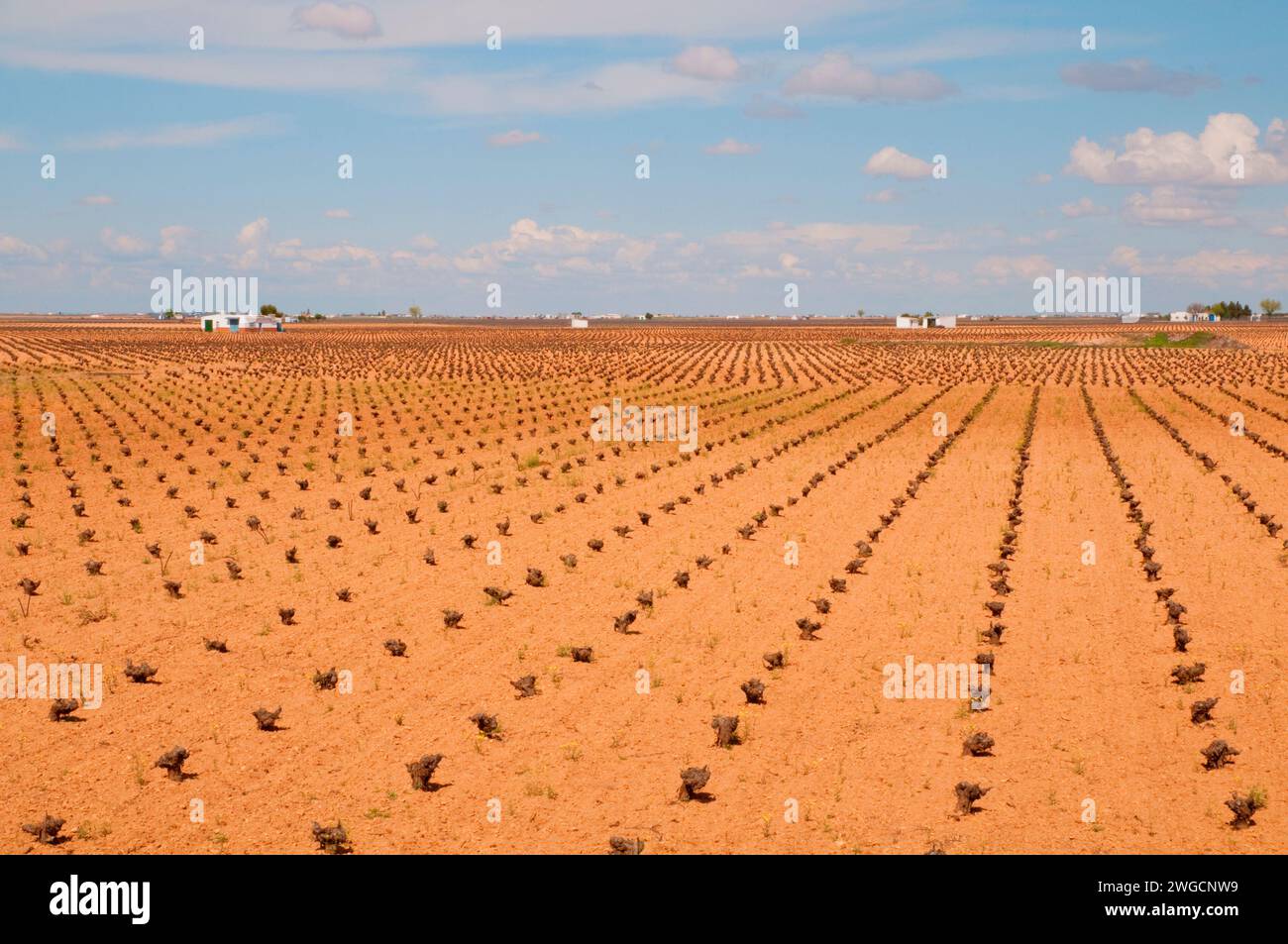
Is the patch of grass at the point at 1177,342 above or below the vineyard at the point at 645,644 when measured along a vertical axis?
above

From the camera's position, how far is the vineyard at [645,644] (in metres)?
10.7

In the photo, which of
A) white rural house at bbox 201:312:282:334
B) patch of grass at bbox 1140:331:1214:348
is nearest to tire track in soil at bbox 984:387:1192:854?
patch of grass at bbox 1140:331:1214:348

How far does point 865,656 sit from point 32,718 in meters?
10.4

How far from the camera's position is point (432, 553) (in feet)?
68.9

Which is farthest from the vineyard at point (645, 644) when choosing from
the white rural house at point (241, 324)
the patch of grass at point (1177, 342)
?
the white rural house at point (241, 324)

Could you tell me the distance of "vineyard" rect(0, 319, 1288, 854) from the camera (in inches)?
421

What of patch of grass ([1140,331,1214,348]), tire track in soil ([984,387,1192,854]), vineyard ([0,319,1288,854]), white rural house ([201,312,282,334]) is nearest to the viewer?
tire track in soil ([984,387,1192,854])

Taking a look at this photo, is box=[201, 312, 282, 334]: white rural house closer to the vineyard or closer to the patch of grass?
the patch of grass

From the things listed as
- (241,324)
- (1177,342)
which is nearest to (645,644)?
(1177,342)

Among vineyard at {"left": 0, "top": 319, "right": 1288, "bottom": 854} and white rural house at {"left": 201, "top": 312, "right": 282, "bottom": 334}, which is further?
Result: white rural house at {"left": 201, "top": 312, "right": 282, "bottom": 334}

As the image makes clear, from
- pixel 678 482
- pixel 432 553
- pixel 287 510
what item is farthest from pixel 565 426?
pixel 432 553

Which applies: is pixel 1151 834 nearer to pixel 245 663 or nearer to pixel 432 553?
pixel 245 663

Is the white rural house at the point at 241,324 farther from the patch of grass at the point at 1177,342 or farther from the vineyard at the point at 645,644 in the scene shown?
the vineyard at the point at 645,644
